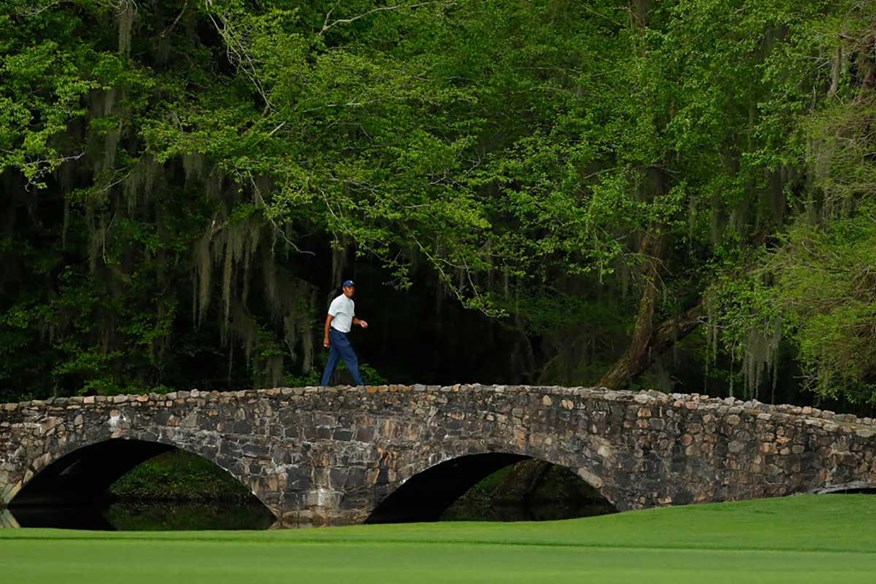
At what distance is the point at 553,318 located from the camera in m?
32.5

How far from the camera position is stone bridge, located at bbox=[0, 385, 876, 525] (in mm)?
22219

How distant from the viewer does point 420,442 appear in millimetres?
26484

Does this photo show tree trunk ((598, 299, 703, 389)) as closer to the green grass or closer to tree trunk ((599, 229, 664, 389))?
tree trunk ((599, 229, 664, 389))

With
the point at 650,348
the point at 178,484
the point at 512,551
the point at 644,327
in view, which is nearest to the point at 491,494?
the point at 650,348

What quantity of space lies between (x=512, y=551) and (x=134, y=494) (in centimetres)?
2090

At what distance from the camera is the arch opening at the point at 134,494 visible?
28.3 meters

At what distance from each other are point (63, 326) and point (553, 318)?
358 inches

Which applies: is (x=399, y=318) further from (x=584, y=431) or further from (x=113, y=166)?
(x=584, y=431)

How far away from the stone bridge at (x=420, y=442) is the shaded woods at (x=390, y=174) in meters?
2.65

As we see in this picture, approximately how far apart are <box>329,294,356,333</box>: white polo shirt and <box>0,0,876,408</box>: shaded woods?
112 inches

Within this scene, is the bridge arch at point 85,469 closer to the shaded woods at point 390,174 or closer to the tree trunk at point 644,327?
the shaded woods at point 390,174

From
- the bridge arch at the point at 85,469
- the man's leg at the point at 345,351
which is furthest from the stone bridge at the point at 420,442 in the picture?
the man's leg at the point at 345,351

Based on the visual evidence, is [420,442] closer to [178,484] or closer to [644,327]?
[644,327]

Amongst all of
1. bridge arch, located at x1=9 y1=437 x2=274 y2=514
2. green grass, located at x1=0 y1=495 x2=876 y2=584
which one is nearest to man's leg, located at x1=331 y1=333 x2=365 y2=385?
bridge arch, located at x1=9 y1=437 x2=274 y2=514
